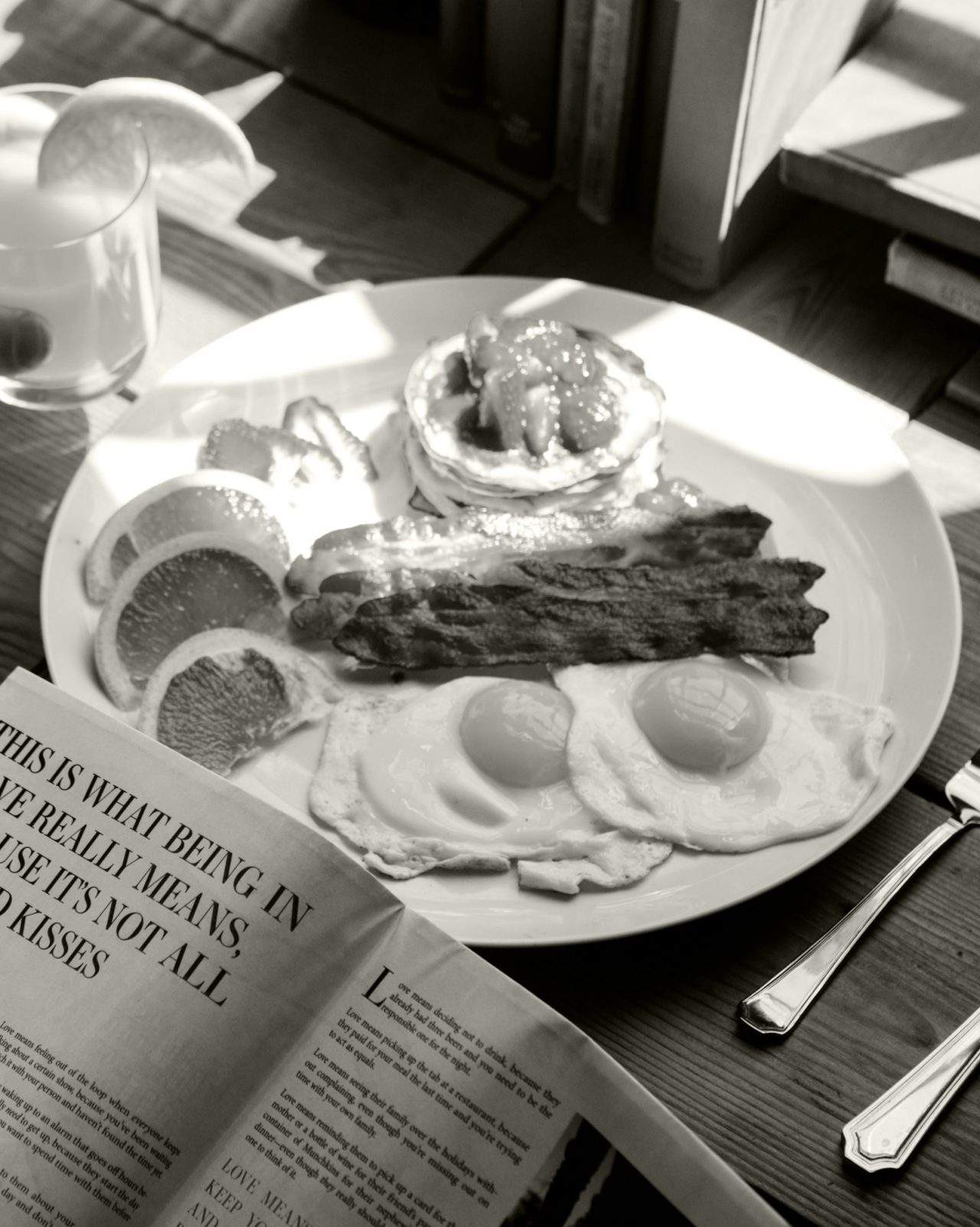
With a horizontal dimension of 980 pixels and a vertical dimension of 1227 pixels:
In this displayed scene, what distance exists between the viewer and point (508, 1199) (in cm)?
111

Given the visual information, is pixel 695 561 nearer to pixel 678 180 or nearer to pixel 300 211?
pixel 678 180

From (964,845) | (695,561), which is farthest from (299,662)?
(964,845)

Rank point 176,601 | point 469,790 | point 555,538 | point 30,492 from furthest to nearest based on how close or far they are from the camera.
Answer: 1. point 30,492
2. point 555,538
3. point 176,601
4. point 469,790

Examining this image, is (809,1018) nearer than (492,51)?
Yes

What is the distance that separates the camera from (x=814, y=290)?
77.5 inches

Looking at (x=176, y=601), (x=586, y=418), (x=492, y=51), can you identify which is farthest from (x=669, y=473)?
(x=492, y=51)

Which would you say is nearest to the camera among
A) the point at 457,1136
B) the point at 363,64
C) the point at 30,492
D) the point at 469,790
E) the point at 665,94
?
the point at 457,1136

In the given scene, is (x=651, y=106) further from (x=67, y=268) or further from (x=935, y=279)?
(x=67, y=268)

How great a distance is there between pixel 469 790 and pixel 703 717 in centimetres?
26

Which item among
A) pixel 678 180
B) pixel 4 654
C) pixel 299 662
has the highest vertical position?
pixel 678 180

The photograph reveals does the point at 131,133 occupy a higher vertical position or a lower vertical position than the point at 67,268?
higher

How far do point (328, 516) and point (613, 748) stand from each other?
1.64 ft

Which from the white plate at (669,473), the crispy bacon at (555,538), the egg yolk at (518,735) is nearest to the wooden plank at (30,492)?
the white plate at (669,473)

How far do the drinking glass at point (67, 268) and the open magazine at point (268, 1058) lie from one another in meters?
0.63
